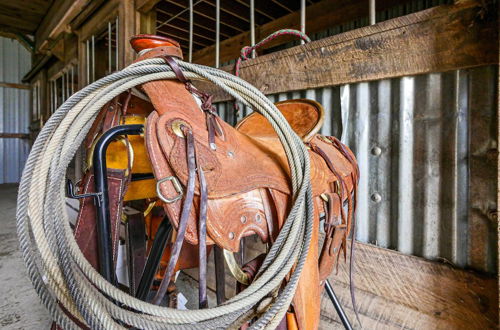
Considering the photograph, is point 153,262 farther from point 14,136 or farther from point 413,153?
point 14,136

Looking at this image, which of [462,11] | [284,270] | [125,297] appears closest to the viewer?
[125,297]

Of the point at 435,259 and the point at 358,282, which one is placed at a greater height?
the point at 435,259

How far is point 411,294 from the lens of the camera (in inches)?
41.9

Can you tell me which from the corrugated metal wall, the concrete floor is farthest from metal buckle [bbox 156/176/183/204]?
the corrugated metal wall

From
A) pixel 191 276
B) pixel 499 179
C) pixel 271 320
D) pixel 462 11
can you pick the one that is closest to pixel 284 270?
pixel 271 320

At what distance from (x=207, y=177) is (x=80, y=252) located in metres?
0.33

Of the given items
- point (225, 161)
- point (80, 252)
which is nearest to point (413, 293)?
point (225, 161)

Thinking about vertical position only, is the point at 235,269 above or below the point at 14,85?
below

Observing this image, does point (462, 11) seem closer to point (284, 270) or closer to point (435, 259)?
point (435, 259)

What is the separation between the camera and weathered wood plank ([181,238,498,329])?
924 mm

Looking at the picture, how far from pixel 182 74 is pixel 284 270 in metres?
0.59

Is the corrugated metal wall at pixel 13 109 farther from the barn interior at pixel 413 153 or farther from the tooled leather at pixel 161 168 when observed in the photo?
the tooled leather at pixel 161 168

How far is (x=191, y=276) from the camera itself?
6.87ft

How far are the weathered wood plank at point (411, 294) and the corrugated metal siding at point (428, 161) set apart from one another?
54 millimetres
